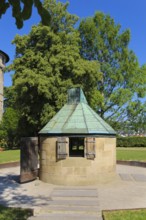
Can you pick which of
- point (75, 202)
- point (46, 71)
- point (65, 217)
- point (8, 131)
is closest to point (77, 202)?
point (75, 202)

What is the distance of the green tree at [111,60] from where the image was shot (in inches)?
1550

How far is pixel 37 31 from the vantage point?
3127cm

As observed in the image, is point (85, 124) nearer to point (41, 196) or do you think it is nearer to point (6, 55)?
point (41, 196)

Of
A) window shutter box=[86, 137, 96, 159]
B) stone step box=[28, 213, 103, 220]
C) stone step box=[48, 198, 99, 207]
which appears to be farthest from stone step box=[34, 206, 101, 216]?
window shutter box=[86, 137, 96, 159]

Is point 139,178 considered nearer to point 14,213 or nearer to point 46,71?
point 14,213

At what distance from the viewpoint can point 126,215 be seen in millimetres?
7754

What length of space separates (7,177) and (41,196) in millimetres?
4923

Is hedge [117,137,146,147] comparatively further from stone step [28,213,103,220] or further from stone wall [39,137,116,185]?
stone step [28,213,103,220]

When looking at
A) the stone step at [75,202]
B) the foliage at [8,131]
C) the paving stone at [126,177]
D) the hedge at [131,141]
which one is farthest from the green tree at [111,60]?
the stone step at [75,202]

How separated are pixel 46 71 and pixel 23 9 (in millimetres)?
26295

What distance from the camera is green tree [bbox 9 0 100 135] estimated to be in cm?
2936

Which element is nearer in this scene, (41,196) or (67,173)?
(41,196)

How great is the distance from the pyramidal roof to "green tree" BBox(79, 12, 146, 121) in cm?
2438

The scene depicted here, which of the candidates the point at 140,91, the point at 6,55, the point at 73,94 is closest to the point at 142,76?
the point at 140,91
